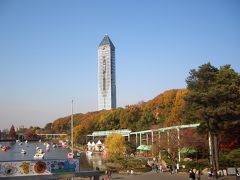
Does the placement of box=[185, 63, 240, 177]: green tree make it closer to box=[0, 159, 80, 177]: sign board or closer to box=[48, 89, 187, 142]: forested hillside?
box=[0, 159, 80, 177]: sign board

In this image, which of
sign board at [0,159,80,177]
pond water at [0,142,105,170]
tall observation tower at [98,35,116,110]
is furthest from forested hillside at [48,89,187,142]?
tall observation tower at [98,35,116,110]

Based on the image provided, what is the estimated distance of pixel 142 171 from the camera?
39.5m

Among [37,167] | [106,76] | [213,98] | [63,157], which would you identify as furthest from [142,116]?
[106,76]

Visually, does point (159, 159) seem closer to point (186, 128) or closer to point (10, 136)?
point (186, 128)

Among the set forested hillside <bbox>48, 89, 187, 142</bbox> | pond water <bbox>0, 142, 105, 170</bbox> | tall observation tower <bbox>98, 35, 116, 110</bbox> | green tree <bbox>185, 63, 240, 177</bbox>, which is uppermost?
tall observation tower <bbox>98, 35, 116, 110</bbox>

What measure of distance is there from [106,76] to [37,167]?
167555 mm

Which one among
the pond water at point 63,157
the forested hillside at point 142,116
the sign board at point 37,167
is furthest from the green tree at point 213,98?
the forested hillside at point 142,116

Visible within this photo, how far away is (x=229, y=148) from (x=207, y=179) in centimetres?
894

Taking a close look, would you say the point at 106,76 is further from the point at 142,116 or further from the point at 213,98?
the point at 213,98

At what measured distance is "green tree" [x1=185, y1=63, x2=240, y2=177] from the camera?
98.3ft

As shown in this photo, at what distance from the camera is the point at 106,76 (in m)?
186

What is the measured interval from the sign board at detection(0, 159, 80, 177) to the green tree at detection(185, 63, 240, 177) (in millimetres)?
14285

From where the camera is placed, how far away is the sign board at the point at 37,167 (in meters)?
18.2

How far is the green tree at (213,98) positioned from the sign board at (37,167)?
14.3m
